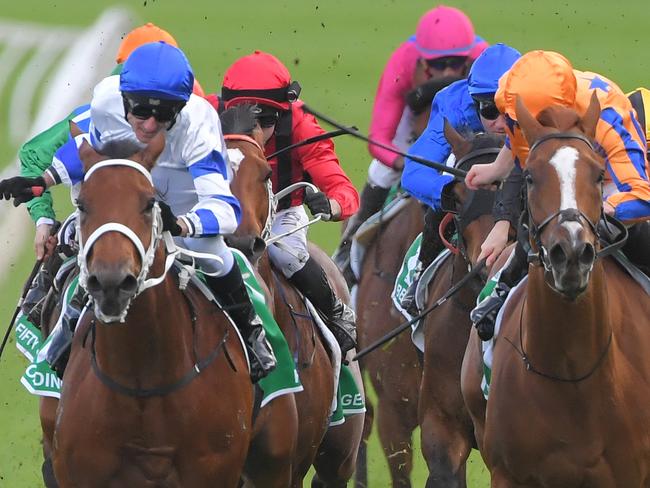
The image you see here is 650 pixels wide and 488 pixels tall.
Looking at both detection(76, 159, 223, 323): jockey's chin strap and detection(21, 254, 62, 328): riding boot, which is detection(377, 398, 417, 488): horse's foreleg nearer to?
detection(21, 254, 62, 328): riding boot

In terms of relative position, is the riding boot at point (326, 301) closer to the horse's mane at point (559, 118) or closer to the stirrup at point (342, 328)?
Result: the stirrup at point (342, 328)

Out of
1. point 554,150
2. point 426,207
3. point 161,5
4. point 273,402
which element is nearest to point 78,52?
point 161,5

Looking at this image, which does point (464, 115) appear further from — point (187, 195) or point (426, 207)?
point (187, 195)

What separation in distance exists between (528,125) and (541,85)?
310mm

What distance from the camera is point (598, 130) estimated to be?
640 centimetres

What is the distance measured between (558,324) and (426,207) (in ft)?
9.87

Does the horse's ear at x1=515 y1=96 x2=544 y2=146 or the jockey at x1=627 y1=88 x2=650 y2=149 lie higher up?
the horse's ear at x1=515 y1=96 x2=544 y2=146

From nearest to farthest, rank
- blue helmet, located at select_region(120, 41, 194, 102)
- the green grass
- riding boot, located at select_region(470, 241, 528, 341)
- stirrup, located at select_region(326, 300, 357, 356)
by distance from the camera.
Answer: blue helmet, located at select_region(120, 41, 194, 102) → riding boot, located at select_region(470, 241, 528, 341) → stirrup, located at select_region(326, 300, 357, 356) → the green grass

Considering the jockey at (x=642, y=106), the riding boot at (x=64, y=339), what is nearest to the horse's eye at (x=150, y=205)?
the riding boot at (x=64, y=339)

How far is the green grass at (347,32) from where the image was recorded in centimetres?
1831

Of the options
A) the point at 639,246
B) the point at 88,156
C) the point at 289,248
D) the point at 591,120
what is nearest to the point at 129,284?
the point at 88,156

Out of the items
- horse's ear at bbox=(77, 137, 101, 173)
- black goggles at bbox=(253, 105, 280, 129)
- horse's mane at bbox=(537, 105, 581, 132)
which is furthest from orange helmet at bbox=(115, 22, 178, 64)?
horse's mane at bbox=(537, 105, 581, 132)

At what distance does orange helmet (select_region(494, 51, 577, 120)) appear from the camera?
6262mm

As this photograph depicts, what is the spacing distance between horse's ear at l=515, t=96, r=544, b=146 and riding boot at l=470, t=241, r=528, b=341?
3.00 feet
